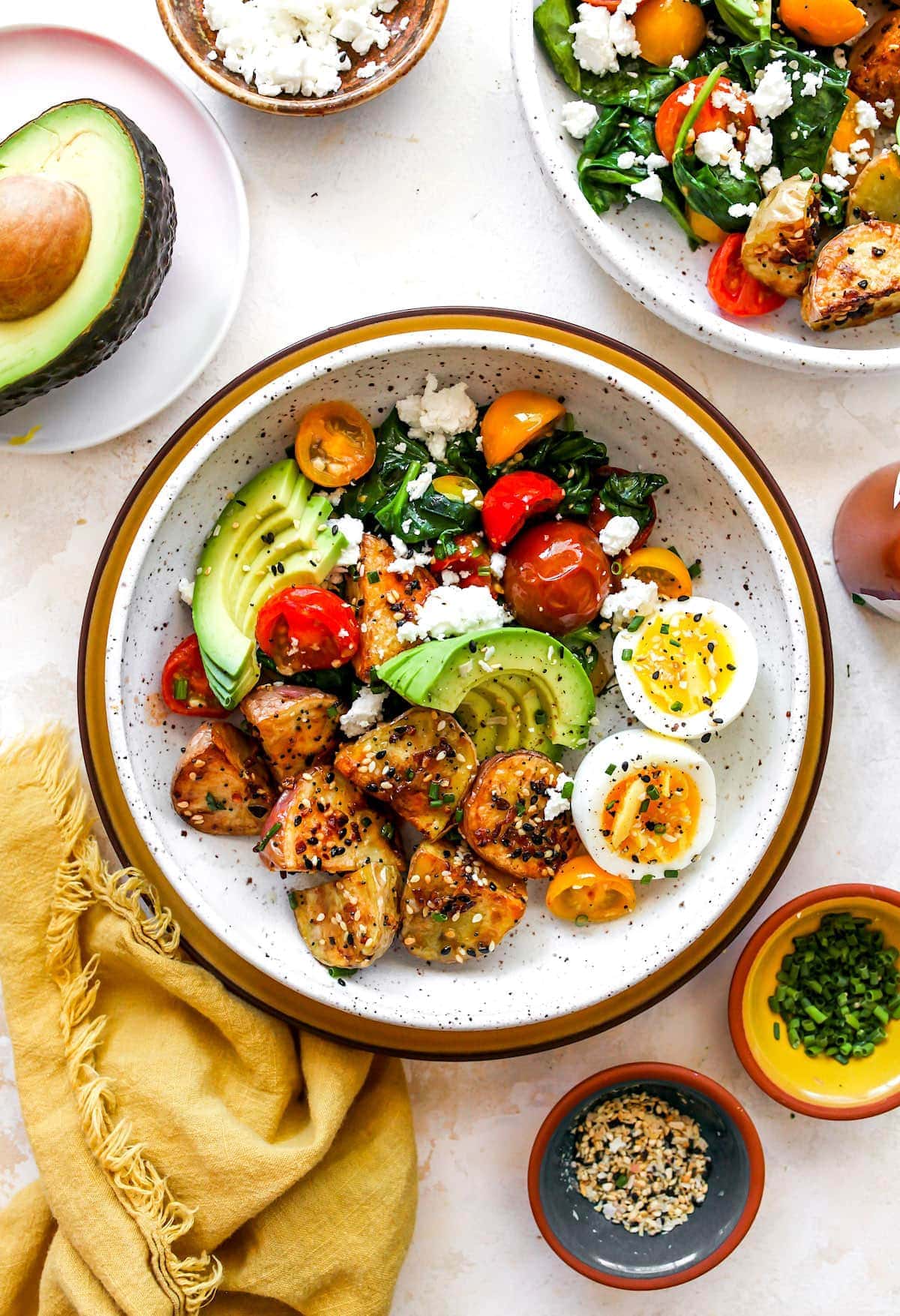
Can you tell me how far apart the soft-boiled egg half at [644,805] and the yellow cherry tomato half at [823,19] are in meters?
1.43

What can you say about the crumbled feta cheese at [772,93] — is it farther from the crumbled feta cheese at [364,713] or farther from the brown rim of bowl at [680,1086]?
the brown rim of bowl at [680,1086]

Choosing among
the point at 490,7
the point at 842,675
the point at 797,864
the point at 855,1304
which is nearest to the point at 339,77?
the point at 490,7

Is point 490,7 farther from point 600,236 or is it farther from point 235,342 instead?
point 235,342

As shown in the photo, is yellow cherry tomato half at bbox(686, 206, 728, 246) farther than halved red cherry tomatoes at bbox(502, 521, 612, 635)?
Yes

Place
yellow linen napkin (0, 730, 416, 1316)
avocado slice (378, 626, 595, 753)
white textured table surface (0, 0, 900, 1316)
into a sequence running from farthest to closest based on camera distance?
white textured table surface (0, 0, 900, 1316) < yellow linen napkin (0, 730, 416, 1316) < avocado slice (378, 626, 595, 753)

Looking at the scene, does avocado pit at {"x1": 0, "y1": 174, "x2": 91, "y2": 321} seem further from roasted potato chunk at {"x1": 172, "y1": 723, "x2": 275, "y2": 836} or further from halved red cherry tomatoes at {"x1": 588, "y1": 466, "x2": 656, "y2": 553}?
halved red cherry tomatoes at {"x1": 588, "y1": 466, "x2": 656, "y2": 553}

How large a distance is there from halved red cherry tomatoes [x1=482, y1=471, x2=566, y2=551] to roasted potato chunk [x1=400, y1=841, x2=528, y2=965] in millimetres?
641

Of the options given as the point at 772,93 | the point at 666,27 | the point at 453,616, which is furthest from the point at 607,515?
the point at 666,27

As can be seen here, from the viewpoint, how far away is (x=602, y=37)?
2.03 meters

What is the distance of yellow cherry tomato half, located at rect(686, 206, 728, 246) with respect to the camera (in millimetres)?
2100

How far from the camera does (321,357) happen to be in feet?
6.38

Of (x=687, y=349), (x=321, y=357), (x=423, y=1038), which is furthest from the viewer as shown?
(x=687, y=349)

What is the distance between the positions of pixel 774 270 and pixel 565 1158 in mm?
1893

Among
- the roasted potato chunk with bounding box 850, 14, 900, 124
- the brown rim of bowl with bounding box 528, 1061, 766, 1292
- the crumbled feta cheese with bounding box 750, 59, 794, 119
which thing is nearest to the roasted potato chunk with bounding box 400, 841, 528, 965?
the brown rim of bowl with bounding box 528, 1061, 766, 1292
